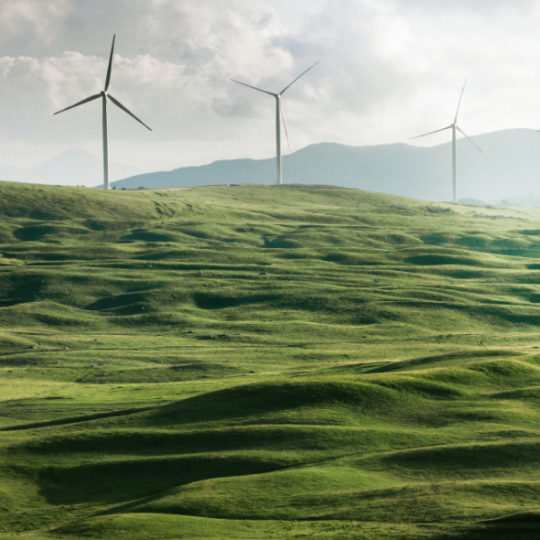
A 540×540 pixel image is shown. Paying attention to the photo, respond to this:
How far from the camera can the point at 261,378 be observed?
69.2 metres

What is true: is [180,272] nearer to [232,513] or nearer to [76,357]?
[76,357]

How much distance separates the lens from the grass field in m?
31.7

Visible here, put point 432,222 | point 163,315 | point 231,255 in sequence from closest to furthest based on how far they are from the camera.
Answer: point 163,315, point 231,255, point 432,222

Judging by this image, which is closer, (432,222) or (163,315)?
(163,315)

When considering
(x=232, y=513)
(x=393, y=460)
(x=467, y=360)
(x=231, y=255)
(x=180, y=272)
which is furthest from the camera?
(x=231, y=255)

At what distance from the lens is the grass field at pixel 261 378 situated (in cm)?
3169

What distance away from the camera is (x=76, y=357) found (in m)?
87.0

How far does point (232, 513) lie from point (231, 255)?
119m

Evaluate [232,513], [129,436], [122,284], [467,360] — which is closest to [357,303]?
[122,284]

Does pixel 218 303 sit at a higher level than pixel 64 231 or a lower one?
→ lower

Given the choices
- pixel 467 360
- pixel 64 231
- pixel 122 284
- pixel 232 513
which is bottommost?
pixel 232 513

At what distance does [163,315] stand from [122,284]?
18.7 meters

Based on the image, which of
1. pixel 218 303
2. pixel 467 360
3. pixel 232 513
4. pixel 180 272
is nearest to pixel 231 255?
pixel 180 272

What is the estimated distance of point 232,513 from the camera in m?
31.6
